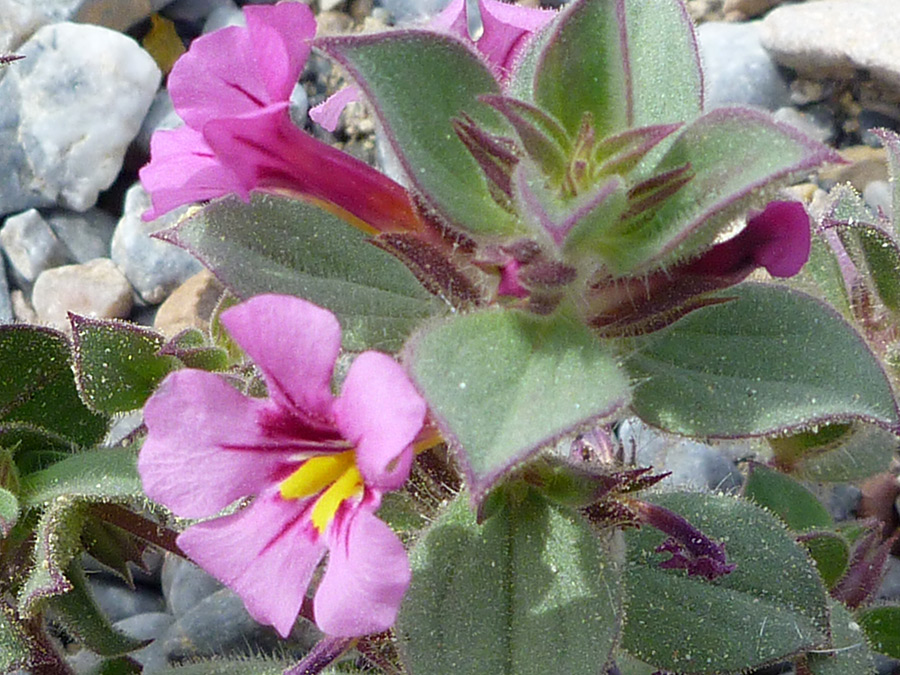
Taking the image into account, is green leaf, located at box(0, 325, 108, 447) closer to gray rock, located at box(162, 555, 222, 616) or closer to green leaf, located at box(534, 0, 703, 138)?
gray rock, located at box(162, 555, 222, 616)

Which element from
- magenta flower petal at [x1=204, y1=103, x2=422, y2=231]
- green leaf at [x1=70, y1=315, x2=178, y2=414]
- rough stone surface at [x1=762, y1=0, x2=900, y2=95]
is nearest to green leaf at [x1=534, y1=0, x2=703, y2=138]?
magenta flower petal at [x1=204, y1=103, x2=422, y2=231]

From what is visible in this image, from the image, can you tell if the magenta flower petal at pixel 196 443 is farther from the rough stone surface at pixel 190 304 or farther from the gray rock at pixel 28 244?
the gray rock at pixel 28 244

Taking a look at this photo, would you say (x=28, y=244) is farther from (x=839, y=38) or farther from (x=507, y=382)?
(x=839, y=38)

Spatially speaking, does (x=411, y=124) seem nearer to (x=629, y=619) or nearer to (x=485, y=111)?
(x=485, y=111)

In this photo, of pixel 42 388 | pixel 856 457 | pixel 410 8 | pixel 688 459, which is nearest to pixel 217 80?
pixel 42 388

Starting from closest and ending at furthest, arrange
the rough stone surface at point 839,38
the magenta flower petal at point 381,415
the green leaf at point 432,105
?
the magenta flower petal at point 381,415
the green leaf at point 432,105
the rough stone surface at point 839,38

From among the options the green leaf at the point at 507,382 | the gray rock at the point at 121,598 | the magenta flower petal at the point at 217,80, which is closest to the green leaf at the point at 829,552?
the green leaf at the point at 507,382

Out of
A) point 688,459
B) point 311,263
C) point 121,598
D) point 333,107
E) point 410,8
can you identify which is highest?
point 333,107
